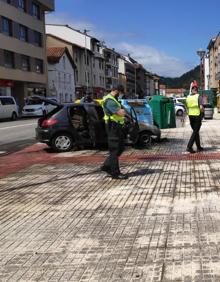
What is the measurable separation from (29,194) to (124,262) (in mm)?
3845

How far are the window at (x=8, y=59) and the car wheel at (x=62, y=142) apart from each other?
36.2 m

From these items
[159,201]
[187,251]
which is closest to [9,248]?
[187,251]

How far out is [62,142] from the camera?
48.4 feet

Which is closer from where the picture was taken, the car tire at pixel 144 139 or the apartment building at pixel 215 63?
the car tire at pixel 144 139

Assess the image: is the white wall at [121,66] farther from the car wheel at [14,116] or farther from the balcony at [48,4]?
the car wheel at [14,116]

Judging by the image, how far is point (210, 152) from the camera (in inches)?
529

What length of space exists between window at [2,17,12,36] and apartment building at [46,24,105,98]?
2715 centimetres

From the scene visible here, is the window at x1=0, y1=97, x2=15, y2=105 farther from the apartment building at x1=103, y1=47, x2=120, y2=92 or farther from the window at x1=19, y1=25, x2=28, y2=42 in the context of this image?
the apartment building at x1=103, y1=47, x2=120, y2=92

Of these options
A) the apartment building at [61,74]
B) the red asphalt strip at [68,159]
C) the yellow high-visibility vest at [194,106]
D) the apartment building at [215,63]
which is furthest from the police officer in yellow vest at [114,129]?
the apartment building at [215,63]

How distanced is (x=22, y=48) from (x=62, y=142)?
40.9 meters

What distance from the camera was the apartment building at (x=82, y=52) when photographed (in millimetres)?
80812

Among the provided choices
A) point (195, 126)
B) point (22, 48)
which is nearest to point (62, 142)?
point (195, 126)

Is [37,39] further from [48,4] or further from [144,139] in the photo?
[144,139]

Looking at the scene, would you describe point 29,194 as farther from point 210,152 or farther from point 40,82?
point 40,82
